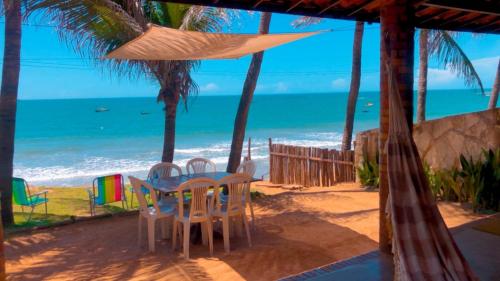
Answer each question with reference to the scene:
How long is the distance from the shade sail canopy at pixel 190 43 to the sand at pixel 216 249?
2195 mm

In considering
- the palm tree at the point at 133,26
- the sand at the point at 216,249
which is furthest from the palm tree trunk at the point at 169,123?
the sand at the point at 216,249

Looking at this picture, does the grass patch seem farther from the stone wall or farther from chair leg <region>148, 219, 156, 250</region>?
the stone wall

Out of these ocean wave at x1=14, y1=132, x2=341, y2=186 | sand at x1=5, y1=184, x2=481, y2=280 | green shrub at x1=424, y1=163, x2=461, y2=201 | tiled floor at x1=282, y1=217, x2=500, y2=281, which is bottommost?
ocean wave at x1=14, y1=132, x2=341, y2=186

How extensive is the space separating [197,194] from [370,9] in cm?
235

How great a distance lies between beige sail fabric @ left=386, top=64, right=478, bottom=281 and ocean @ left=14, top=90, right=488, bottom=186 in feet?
18.3

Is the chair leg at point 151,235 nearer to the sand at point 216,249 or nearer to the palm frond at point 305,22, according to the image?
the sand at point 216,249

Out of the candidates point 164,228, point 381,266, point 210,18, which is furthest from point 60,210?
point 381,266

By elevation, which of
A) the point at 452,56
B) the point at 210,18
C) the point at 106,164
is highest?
the point at 210,18

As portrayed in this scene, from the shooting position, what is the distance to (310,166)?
816cm

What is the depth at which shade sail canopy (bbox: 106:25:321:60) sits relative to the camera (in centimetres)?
398

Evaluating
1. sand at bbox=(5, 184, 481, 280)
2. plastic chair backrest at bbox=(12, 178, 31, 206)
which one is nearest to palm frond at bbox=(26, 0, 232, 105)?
plastic chair backrest at bbox=(12, 178, 31, 206)

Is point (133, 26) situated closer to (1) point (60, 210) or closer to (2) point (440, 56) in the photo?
(1) point (60, 210)

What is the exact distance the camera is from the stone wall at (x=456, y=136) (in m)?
5.34

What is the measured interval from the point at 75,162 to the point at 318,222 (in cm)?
1693
